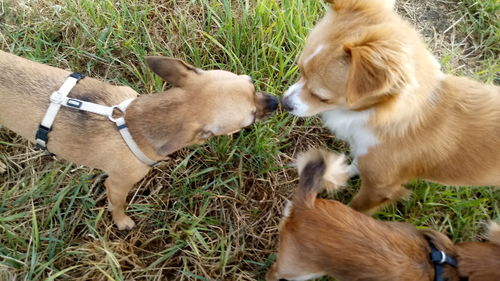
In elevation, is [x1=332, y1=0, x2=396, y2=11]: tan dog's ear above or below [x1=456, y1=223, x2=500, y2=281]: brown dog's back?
above

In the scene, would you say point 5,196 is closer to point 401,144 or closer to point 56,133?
Result: point 56,133

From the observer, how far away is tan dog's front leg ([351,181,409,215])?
2617 millimetres

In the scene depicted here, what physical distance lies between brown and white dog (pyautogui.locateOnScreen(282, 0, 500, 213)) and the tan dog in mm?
377

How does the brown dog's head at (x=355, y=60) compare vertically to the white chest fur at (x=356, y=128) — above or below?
above

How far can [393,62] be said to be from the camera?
1.88 m

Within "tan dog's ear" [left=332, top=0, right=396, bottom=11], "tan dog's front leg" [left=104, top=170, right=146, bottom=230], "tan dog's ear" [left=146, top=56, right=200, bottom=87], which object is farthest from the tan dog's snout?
"tan dog's front leg" [left=104, top=170, right=146, bottom=230]

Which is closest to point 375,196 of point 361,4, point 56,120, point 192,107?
point 361,4

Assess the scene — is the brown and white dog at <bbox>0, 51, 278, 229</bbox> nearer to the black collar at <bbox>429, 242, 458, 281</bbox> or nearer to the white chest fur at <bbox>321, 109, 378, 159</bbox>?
the white chest fur at <bbox>321, 109, 378, 159</bbox>

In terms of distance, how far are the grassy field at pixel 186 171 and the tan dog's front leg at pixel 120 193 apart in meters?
0.11

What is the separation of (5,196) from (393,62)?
3157mm

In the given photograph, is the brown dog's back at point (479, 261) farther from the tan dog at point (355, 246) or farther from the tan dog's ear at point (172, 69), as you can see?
the tan dog's ear at point (172, 69)

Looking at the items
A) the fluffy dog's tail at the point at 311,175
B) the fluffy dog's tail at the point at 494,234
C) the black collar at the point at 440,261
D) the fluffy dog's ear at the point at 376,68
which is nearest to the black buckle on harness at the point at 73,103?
the fluffy dog's tail at the point at 311,175

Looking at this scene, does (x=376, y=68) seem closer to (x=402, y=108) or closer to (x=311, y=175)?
(x=402, y=108)

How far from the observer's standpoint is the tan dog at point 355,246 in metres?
2.08
